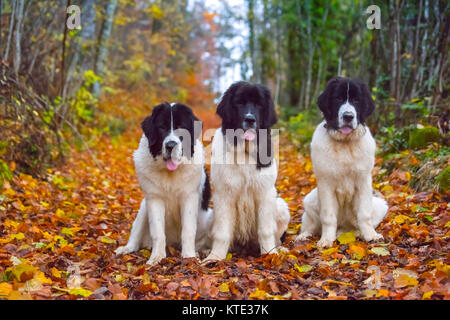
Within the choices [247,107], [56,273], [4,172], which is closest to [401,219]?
[247,107]

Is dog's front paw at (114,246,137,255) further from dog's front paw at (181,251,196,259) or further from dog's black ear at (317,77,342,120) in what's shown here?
dog's black ear at (317,77,342,120)

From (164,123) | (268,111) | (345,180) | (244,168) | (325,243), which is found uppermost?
(268,111)

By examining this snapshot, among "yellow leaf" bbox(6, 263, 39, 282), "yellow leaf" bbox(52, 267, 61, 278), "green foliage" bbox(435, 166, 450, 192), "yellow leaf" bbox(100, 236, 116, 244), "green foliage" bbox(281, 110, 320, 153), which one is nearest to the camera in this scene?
"yellow leaf" bbox(6, 263, 39, 282)

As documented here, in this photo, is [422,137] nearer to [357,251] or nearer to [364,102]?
[364,102]

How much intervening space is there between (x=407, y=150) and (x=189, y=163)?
3769 millimetres

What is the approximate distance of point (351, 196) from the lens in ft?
14.2

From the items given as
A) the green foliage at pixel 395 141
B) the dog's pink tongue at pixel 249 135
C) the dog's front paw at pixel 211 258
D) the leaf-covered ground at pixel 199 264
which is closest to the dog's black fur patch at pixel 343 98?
the dog's pink tongue at pixel 249 135

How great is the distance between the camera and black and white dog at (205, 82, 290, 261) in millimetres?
3930

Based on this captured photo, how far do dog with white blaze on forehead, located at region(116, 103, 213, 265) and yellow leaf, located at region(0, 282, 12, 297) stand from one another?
1.27m

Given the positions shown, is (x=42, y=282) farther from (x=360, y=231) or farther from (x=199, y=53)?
(x=199, y=53)

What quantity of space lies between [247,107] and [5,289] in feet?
7.73

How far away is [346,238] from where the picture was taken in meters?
4.32

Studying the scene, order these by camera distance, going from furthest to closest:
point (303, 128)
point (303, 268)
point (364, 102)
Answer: point (303, 128), point (364, 102), point (303, 268)

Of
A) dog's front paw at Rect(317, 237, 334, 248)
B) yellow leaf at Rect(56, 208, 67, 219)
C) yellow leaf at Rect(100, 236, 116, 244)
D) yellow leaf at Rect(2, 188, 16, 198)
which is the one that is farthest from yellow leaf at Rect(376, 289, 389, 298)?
yellow leaf at Rect(2, 188, 16, 198)
